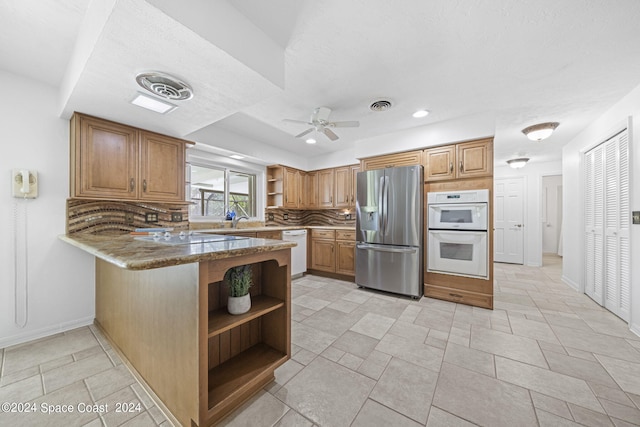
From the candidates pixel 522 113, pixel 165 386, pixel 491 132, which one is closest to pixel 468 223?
pixel 491 132

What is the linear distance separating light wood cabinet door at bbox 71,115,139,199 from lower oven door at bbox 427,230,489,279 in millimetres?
3725

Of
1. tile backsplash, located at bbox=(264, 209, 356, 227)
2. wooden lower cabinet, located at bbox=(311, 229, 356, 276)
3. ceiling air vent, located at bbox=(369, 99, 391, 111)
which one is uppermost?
ceiling air vent, located at bbox=(369, 99, 391, 111)

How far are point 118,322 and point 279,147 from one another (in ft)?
11.2

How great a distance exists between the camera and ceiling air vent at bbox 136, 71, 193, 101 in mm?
1627

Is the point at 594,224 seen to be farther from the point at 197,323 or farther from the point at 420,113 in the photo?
the point at 197,323

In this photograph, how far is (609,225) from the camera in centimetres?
284

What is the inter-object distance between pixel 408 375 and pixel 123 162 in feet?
10.7

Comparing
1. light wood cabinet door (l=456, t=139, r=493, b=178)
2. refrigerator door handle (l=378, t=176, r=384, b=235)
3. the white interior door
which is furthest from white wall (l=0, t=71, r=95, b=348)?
the white interior door

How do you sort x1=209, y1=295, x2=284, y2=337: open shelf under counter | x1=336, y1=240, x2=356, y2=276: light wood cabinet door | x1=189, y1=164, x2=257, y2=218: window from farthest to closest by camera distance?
x1=336, y1=240, x2=356, y2=276: light wood cabinet door
x1=189, y1=164, x2=257, y2=218: window
x1=209, y1=295, x2=284, y2=337: open shelf under counter

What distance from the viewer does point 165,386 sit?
4.43 feet

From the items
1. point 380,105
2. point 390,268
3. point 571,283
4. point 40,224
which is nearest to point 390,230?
point 390,268

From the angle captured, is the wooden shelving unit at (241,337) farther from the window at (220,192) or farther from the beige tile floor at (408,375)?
the window at (220,192)

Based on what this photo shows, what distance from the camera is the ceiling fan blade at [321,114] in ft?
8.89

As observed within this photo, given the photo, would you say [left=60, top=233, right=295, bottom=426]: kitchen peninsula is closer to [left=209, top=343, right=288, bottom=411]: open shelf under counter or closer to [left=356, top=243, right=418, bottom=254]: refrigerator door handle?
[left=209, top=343, right=288, bottom=411]: open shelf under counter
